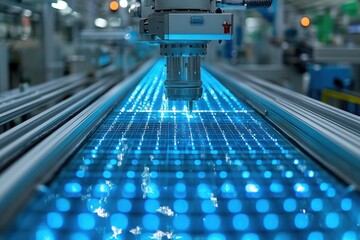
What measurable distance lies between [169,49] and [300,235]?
1.38m

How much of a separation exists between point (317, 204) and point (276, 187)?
0.48 feet

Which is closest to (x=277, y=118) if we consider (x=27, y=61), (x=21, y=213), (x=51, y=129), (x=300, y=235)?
(x=51, y=129)

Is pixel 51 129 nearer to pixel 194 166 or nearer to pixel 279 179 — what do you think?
pixel 194 166

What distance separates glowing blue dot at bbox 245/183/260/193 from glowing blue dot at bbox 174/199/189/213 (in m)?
0.21

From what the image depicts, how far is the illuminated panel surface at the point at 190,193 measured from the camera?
3.82 feet

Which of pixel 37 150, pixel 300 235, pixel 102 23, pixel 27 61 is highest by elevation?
pixel 102 23

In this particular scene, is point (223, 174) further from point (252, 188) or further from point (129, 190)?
point (129, 190)

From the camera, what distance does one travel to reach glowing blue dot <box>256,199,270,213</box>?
1263 millimetres

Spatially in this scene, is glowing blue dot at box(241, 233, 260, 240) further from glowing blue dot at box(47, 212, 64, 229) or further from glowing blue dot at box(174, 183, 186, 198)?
glowing blue dot at box(47, 212, 64, 229)

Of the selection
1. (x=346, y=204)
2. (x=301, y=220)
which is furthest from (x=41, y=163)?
(x=346, y=204)

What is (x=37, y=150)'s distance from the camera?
5.03 ft

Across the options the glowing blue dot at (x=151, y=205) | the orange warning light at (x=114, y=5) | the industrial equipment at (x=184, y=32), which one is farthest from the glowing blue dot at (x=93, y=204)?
the orange warning light at (x=114, y=5)

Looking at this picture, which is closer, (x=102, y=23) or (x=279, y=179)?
(x=279, y=179)

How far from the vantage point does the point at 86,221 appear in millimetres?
1204
